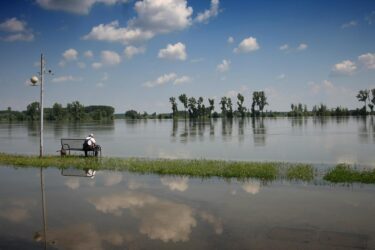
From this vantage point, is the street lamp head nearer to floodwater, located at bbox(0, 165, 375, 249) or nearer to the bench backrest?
the bench backrest

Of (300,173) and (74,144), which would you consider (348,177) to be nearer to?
(300,173)

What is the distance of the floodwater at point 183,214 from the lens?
33.5 ft

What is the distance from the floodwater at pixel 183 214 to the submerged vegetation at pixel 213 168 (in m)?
1.32

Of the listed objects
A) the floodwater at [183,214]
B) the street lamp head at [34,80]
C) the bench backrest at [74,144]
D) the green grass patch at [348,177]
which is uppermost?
the street lamp head at [34,80]

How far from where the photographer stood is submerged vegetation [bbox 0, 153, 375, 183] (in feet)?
64.3

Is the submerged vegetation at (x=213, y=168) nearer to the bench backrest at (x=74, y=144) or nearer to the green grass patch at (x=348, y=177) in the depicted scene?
the green grass patch at (x=348, y=177)

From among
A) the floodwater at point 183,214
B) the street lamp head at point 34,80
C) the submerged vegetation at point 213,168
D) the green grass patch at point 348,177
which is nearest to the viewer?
the floodwater at point 183,214

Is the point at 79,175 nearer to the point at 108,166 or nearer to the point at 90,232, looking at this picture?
the point at 108,166

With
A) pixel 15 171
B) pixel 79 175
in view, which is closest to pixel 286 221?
pixel 79 175

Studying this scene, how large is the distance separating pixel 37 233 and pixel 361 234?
860cm

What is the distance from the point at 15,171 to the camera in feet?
74.9

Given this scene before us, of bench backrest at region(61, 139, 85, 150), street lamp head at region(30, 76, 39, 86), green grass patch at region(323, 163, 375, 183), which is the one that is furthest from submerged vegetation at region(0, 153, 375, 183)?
street lamp head at region(30, 76, 39, 86)

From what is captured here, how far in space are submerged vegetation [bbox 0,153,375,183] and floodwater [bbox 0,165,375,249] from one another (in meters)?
1.32

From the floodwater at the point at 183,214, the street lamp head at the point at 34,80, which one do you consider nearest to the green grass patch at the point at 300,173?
the floodwater at the point at 183,214
